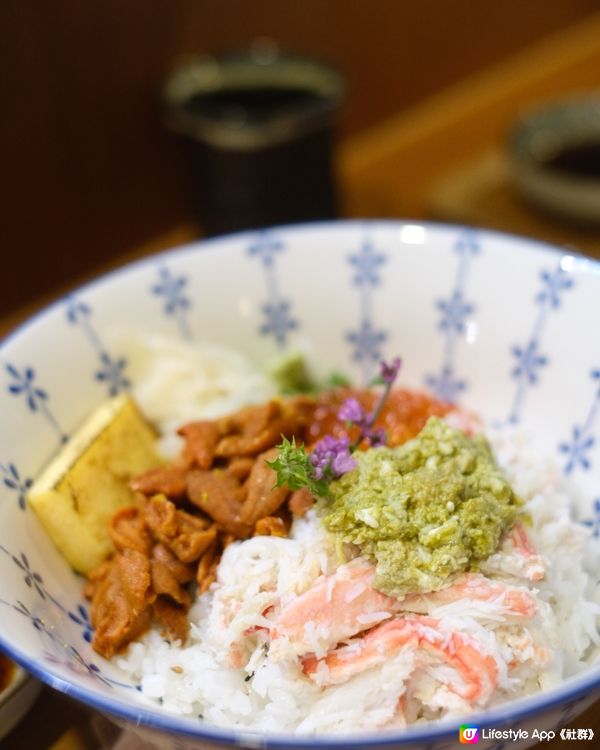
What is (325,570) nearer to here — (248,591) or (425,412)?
(248,591)

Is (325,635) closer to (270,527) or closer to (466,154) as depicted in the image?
(270,527)

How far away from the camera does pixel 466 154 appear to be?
13.4 ft

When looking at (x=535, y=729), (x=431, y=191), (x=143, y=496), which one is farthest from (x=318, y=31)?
(x=535, y=729)

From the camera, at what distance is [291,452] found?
142 cm

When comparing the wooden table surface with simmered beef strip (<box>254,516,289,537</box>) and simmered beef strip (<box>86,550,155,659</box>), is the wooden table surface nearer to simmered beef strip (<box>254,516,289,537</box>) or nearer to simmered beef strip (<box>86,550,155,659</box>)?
simmered beef strip (<box>86,550,155,659</box>)

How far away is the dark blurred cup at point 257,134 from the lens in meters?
2.85

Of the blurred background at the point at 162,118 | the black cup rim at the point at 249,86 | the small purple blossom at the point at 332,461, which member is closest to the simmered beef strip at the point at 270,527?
the small purple blossom at the point at 332,461

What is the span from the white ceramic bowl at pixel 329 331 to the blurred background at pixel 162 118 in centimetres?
118

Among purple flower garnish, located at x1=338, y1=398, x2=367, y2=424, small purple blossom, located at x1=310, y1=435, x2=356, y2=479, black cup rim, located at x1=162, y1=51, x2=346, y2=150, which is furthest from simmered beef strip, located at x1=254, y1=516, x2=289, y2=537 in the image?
black cup rim, located at x1=162, y1=51, x2=346, y2=150

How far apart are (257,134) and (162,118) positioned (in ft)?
1.93

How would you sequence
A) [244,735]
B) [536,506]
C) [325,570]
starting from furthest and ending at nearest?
1. [536,506]
2. [325,570]
3. [244,735]

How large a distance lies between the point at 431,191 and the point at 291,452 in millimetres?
2446

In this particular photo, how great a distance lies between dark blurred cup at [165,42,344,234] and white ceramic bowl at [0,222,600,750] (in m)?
0.87

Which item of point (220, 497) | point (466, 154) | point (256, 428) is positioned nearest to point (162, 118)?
point (466, 154)
